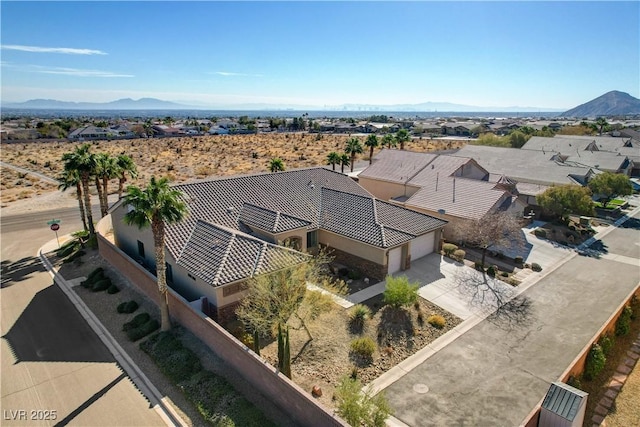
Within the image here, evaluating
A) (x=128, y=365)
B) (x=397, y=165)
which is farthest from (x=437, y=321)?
(x=397, y=165)

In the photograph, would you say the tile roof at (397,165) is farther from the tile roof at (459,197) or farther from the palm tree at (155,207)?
the palm tree at (155,207)

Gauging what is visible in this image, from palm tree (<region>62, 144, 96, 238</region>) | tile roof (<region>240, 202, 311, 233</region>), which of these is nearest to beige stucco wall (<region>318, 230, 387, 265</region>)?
tile roof (<region>240, 202, 311, 233</region>)

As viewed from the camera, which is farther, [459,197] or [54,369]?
[459,197]

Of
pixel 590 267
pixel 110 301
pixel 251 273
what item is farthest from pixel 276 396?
pixel 590 267

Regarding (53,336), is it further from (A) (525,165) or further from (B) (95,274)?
(A) (525,165)

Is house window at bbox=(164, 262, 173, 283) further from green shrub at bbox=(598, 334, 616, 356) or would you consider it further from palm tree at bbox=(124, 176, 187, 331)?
green shrub at bbox=(598, 334, 616, 356)

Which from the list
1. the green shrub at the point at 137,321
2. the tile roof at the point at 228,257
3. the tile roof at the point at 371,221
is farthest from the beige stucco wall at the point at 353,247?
the green shrub at the point at 137,321

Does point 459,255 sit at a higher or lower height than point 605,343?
higher
